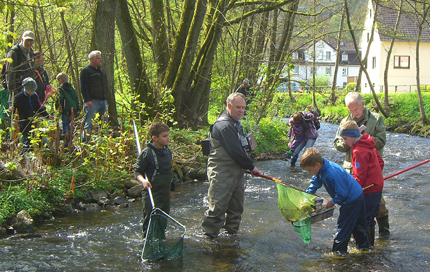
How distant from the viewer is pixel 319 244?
6148 millimetres

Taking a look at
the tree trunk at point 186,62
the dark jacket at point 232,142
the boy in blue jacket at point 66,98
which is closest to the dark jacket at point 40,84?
the boy in blue jacket at point 66,98

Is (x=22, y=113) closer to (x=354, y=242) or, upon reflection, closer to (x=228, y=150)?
(x=228, y=150)

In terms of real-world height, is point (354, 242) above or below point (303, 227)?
below

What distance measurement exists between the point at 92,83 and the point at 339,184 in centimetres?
611

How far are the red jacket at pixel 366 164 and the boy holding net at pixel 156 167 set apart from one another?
2.30 meters

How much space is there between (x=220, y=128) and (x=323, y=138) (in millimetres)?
15283

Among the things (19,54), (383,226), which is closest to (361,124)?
(383,226)

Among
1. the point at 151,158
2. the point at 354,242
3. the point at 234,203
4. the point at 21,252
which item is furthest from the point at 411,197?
the point at 21,252

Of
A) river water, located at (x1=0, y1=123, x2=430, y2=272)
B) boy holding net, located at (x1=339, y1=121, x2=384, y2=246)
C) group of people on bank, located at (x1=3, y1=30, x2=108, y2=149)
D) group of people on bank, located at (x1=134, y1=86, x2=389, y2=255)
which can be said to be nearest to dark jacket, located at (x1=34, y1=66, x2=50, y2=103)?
group of people on bank, located at (x1=3, y1=30, x2=108, y2=149)

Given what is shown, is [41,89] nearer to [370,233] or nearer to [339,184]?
[339,184]

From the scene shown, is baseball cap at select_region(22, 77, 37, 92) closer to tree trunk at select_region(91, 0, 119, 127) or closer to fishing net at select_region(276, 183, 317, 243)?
tree trunk at select_region(91, 0, 119, 127)

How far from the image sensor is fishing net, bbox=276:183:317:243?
5340mm

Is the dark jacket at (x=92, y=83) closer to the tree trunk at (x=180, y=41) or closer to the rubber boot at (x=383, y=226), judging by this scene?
the tree trunk at (x=180, y=41)

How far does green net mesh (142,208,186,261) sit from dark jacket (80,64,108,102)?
4816 millimetres
